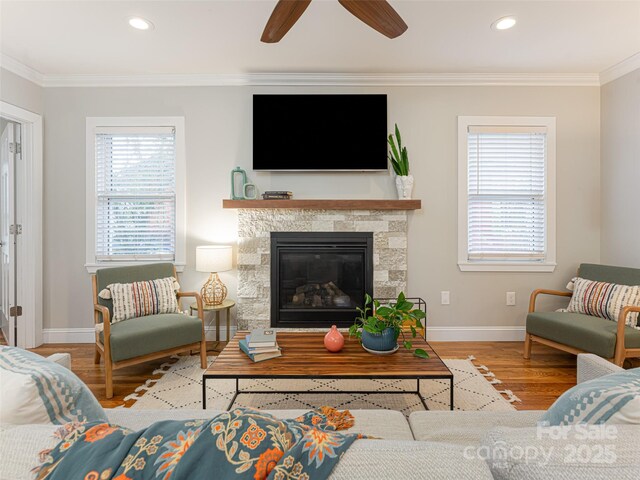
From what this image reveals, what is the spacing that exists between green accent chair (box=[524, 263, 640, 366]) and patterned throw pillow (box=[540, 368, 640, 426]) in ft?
6.41

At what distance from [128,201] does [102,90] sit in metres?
1.14

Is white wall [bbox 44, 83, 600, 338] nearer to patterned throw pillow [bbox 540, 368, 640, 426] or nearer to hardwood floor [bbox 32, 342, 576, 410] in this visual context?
hardwood floor [bbox 32, 342, 576, 410]

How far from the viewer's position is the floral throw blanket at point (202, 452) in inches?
25.8

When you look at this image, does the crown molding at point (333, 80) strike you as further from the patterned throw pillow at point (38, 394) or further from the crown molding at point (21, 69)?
the patterned throw pillow at point (38, 394)

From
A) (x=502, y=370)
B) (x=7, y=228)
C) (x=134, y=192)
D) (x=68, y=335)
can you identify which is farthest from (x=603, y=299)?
(x=7, y=228)

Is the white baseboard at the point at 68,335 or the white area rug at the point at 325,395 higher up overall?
the white baseboard at the point at 68,335

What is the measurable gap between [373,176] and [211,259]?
1.79m

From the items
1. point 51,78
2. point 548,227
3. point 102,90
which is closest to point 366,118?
point 548,227

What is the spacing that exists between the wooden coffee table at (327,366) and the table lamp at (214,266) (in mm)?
1111

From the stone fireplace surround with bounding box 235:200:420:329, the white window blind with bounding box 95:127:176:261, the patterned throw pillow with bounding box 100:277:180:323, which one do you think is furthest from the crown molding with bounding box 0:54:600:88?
the patterned throw pillow with bounding box 100:277:180:323

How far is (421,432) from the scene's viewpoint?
131 cm

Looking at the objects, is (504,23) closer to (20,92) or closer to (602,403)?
(602,403)

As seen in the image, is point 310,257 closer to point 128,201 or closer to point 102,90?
point 128,201

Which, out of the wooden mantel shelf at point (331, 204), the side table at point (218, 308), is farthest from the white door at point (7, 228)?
the wooden mantel shelf at point (331, 204)
